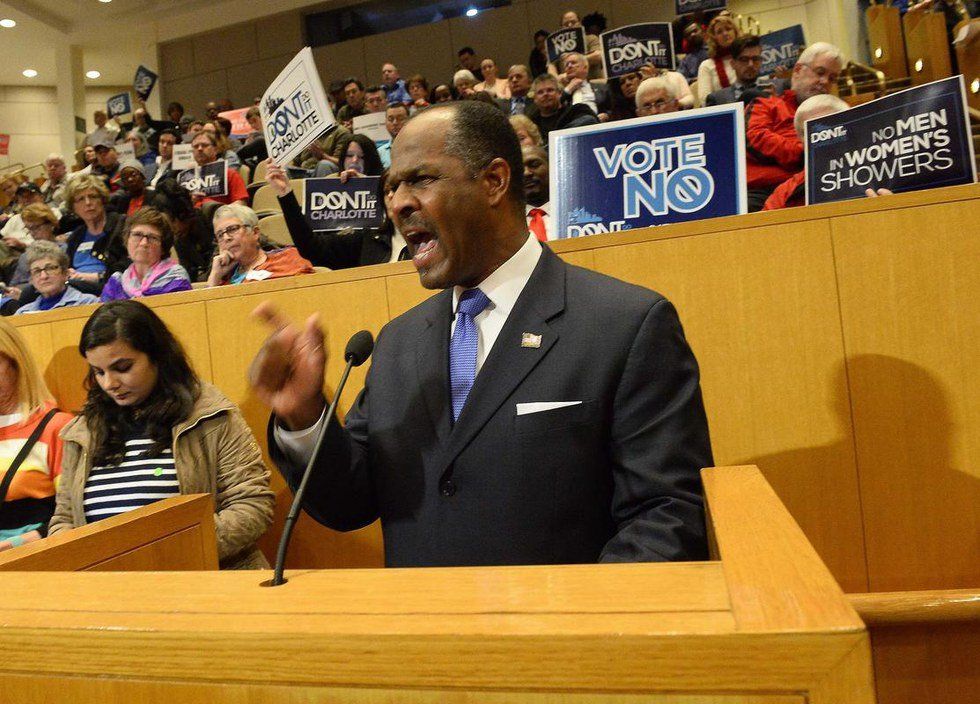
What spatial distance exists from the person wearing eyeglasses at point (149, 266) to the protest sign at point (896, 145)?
236cm

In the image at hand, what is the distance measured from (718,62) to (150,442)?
530 centimetres

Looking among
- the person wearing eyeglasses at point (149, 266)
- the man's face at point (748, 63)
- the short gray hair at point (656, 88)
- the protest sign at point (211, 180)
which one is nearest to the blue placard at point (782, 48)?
the man's face at point (748, 63)

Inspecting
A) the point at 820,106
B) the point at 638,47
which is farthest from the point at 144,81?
the point at 820,106

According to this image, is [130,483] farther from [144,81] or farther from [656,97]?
[144,81]

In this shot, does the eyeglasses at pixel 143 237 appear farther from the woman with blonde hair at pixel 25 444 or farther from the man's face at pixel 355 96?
the man's face at pixel 355 96

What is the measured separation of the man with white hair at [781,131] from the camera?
11.6 ft

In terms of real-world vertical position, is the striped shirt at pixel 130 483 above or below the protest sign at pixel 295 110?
below

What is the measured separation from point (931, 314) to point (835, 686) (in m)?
1.74

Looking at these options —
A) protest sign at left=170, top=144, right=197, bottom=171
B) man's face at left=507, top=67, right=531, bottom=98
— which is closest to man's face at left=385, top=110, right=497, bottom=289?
man's face at left=507, top=67, right=531, bottom=98

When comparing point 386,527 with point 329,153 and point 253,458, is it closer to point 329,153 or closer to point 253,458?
point 253,458

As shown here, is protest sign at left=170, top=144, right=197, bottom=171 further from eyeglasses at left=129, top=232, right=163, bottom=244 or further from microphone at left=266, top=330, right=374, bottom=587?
microphone at left=266, top=330, right=374, bottom=587

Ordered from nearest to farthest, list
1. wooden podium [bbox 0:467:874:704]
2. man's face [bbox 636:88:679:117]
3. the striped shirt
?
wooden podium [bbox 0:467:874:704] → the striped shirt → man's face [bbox 636:88:679:117]

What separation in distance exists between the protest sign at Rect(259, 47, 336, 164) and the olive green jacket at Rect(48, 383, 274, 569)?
1328 millimetres

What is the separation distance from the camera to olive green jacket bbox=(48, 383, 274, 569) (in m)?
2.21
